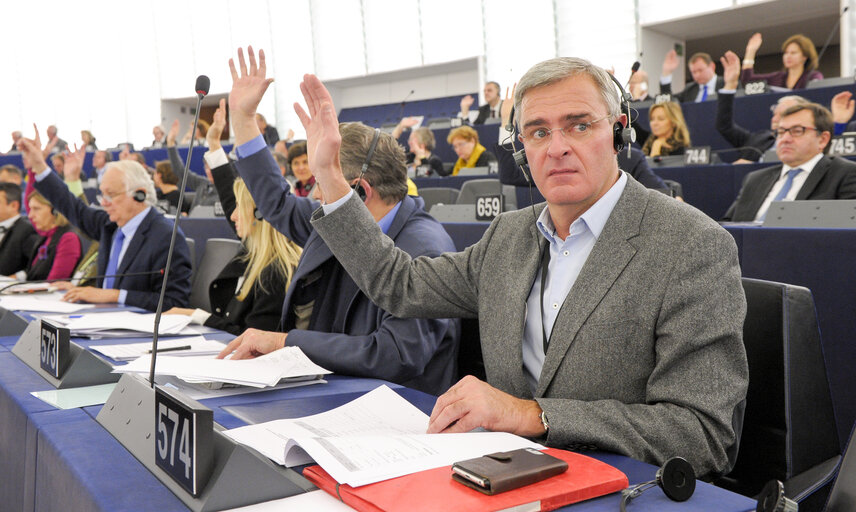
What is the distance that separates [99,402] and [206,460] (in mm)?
526

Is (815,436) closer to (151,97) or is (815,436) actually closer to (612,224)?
(612,224)

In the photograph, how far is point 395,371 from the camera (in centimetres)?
144

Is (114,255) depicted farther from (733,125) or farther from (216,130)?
(733,125)

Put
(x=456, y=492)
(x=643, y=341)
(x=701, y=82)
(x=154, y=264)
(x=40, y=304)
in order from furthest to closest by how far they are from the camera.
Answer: (x=701, y=82)
(x=154, y=264)
(x=40, y=304)
(x=643, y=341)
(x=456, y=492)

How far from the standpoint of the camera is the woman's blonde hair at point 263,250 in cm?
221

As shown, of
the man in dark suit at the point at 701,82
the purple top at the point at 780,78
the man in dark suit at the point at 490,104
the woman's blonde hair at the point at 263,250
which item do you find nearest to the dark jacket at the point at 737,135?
the purple top at the point at 780,78

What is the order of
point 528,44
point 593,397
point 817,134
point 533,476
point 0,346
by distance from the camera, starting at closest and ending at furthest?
point 533,476 → point 593,397 → point 0,346 → point 817,134 → point 528,44

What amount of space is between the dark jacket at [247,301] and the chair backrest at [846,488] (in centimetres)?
161

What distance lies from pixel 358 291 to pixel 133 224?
65.9 inches

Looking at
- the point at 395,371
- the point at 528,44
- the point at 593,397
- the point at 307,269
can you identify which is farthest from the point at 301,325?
the point at 528,44

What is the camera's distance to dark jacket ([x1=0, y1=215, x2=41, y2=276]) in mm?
4133

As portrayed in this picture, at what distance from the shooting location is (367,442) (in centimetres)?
85

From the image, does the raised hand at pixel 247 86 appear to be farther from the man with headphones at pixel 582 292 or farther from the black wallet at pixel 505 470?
the black wallet at pixel 505 470

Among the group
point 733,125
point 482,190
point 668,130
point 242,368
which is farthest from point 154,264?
point 733,125
